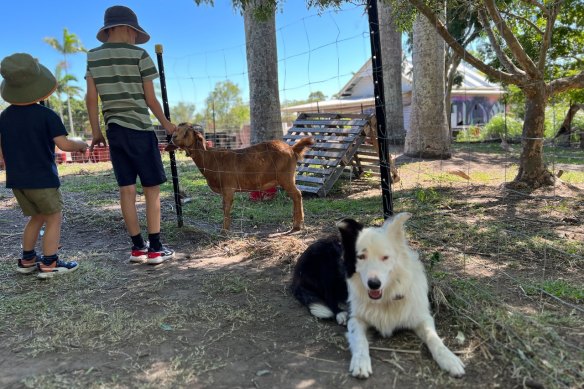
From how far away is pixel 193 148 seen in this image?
538 centimetres

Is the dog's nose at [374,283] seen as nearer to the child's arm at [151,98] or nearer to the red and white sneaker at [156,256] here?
the red and white sneaker at [156,256]

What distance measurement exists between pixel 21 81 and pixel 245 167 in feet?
8.51

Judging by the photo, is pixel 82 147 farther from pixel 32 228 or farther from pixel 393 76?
pixel 393 76

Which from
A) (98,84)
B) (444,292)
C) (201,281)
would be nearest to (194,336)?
(201,281)

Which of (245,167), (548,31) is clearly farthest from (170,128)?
(548,31)

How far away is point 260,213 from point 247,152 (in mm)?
1321

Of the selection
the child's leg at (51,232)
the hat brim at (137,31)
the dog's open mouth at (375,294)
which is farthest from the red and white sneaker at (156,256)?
the dog's open mouth at (375,294)

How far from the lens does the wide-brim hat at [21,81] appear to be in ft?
12.1

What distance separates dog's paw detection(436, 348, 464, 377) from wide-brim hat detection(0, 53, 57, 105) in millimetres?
3796

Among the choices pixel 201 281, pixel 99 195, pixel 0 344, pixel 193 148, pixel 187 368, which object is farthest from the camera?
pixel 99 195

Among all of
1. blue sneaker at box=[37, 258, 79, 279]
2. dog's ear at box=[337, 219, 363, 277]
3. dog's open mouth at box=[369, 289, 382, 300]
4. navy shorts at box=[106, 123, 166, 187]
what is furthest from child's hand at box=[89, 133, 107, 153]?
dog's open mouth at box=[369, 289, 382, 300]

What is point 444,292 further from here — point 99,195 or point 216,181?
point 99,195

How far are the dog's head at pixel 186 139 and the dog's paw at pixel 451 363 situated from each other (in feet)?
12.3

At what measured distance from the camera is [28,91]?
3736 mm
